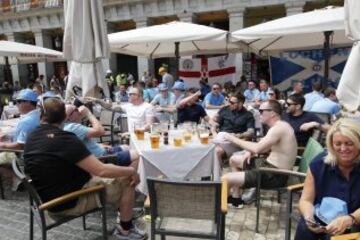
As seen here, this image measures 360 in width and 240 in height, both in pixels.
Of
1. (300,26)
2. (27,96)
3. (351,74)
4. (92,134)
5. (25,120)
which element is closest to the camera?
(351,74)

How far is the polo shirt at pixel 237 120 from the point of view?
18.9 ft

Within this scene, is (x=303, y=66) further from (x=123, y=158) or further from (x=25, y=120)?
(x=25, y=120)

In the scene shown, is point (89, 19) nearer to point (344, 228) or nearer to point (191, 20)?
point (344, 228)

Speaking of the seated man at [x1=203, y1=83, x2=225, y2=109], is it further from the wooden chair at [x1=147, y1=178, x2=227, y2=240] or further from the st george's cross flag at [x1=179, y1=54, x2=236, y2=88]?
the st george's cross flag at [x1=179, y1=54, x2=236, y2=88]

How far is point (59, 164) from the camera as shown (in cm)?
313

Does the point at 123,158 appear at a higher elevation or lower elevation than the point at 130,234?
higher

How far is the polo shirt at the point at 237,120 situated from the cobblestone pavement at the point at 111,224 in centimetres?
138

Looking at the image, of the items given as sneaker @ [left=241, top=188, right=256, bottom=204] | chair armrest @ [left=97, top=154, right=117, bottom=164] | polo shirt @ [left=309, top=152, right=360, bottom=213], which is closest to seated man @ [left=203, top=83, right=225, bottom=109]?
sneaker @ [left=241, top=188, right=256, bottom=204]

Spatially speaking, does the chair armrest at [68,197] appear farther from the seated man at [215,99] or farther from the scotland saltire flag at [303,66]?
the scotland saltire flag at [303,66]

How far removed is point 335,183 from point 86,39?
14.8 feet

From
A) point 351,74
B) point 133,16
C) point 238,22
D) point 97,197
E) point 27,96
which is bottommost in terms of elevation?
point 97,197

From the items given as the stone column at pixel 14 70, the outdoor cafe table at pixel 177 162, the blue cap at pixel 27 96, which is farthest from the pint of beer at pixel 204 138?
the stone column at pixel 14 70

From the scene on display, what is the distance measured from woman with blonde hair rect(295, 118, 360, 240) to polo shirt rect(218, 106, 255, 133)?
9.94ft

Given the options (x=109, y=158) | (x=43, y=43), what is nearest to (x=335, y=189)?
(x=109, y=158)
